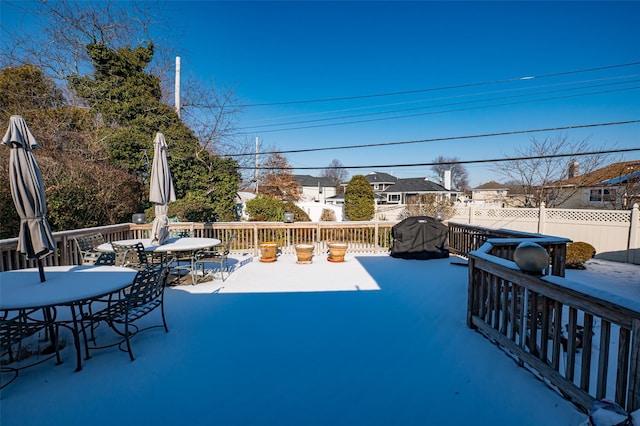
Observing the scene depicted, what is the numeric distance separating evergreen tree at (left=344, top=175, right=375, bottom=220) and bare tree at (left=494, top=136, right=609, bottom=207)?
780cm

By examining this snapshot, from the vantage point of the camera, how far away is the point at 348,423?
1.89 meters

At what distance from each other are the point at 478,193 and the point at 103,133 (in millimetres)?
35677

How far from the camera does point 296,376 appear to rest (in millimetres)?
2412

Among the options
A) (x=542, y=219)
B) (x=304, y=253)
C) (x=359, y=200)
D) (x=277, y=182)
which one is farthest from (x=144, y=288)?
(x=277, y=182)

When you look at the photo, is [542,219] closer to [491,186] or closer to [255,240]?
[255,240]

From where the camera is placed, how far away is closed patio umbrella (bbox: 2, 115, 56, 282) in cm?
271

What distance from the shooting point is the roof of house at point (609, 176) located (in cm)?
1246

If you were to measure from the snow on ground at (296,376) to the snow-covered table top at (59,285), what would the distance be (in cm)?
64

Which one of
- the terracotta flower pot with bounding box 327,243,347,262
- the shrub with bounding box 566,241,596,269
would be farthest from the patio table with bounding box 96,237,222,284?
the shrub with bounding box 566,241,596,269

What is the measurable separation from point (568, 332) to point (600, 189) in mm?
16610

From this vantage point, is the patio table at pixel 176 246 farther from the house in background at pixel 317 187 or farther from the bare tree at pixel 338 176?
the bare tree at pixel 338 176

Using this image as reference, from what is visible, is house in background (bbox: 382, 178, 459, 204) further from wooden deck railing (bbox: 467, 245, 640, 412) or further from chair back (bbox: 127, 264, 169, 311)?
chair back (bbox: 127, 264, 169, 311)

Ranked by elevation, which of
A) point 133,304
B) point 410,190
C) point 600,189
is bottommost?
point 133,304

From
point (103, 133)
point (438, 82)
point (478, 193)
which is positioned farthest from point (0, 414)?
point (478, 193)
